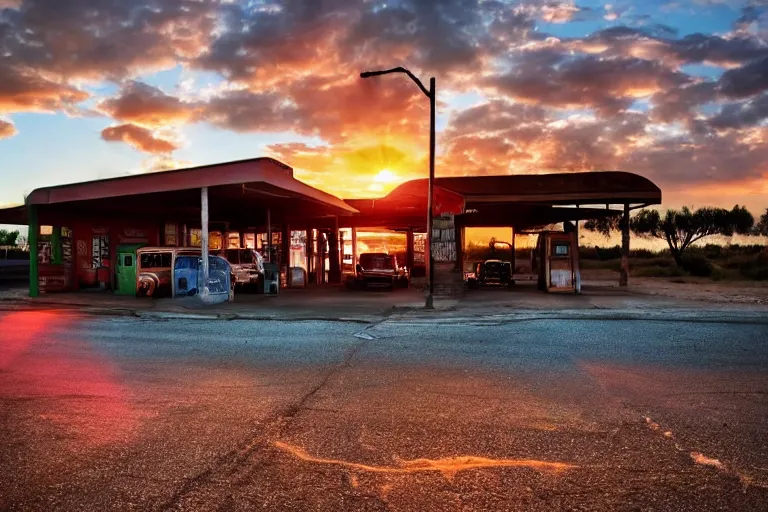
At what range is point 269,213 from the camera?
2645 centimetres

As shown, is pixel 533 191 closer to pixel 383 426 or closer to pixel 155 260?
pixel 155 260

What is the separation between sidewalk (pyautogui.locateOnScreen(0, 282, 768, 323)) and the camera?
15875mm

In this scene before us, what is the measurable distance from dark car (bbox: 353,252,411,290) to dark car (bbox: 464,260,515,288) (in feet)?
15.0

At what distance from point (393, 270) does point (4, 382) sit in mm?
20626

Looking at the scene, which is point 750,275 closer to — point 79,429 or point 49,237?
point 49,237

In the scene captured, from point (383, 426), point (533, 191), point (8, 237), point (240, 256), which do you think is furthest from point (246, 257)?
point (8, 237)

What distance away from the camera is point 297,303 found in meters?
19.8

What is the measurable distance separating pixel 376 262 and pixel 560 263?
800cm

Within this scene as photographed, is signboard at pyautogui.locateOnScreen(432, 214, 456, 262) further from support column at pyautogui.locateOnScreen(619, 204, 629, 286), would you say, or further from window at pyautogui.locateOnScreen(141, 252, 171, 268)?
support column at pyautogui.locateOnScreen(619, 204, 629, 286)

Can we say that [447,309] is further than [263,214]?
No

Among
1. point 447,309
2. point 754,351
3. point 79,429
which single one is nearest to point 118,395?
point 79,429

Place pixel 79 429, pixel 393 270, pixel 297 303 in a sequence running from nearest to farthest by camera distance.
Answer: pixel 79 429 → pixel 297 303 → pixel 393 270

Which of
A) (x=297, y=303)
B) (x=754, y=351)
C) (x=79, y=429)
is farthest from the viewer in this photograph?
(x=297, y=303)

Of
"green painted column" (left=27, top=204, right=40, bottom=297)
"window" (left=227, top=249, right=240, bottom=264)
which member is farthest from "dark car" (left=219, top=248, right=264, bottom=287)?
"green painted column" (left=27, top=204, right=40, bottom=297)
